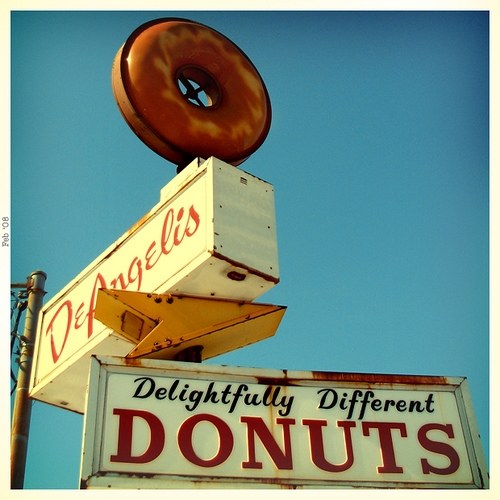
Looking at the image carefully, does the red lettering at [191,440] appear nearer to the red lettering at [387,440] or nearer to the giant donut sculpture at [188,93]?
the red lettering at [387,440]

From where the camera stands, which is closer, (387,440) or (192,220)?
(387,440)

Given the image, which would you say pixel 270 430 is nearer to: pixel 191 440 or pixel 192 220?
pixel 191 440

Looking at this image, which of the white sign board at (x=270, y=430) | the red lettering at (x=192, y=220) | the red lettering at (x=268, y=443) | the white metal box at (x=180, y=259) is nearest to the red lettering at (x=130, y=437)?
the white sign board at (x=270, y=430)

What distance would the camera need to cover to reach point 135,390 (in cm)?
450

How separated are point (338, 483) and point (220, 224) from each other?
5.51 ft

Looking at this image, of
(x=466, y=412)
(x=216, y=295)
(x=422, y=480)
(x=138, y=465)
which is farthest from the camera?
(x=216, y=295)

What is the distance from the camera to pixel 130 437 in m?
4.34

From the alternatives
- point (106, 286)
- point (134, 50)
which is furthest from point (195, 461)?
point (134, 50)

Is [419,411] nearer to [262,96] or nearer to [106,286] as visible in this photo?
[106,286]

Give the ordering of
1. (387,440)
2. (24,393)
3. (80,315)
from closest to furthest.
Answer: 1. (387,440)
2. (80,315)
3. (24,393)

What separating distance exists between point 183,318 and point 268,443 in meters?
1.13

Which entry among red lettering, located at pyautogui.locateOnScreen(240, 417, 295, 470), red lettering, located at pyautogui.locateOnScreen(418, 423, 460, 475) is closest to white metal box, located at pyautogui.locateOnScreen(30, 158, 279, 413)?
red lettering, located at pyautogui.locateOnScreen(240, 417, 295, 470)

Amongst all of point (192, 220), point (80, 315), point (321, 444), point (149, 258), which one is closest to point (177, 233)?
point (192, 220)

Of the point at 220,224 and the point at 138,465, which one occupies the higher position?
the point at 220,224
